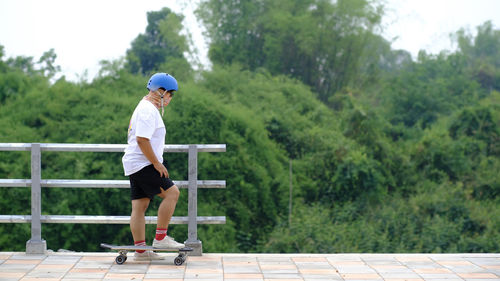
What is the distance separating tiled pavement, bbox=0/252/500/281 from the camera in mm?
5875

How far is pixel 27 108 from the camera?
691 inches

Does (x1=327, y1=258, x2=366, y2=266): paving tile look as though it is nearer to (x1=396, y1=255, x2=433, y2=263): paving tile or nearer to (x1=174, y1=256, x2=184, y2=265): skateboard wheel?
(x1=396, y1=255, x2=433, y2=263): paving tile

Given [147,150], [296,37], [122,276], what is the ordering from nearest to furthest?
[122,276], [147,150], [296,37]

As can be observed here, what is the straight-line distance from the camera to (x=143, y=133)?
589 centimetres

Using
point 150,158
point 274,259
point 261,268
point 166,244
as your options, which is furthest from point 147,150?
point 274,259

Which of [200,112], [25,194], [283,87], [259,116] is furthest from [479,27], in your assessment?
[25,194]

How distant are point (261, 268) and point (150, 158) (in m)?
1.46

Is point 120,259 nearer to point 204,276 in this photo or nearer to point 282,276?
point 204,276

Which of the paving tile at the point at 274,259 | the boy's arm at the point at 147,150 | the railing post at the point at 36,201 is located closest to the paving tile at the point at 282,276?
the paving tile at the point at 274,259

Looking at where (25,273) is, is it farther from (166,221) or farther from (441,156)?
(441,156)

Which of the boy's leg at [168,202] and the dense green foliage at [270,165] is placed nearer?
the boy's leg at [168,202]

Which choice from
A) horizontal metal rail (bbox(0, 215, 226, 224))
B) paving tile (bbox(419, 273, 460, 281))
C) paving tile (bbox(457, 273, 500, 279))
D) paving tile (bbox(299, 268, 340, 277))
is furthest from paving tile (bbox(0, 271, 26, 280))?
paving tile (bbox(457, 273, 500, 279))

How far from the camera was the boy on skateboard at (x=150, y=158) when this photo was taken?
5.93 meters

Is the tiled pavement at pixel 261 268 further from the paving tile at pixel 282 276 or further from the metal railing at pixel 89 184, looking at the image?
the metal railing at pixel 89 184
